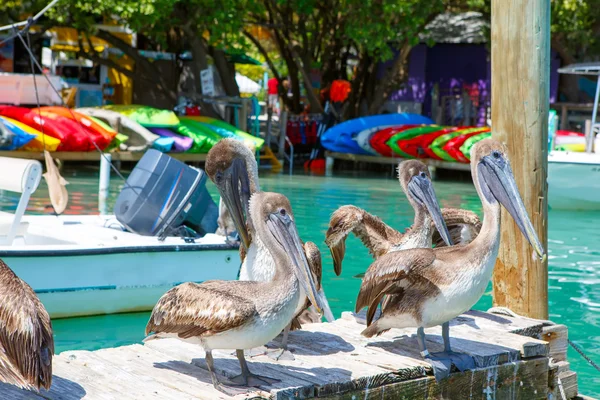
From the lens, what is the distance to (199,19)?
20703 mm

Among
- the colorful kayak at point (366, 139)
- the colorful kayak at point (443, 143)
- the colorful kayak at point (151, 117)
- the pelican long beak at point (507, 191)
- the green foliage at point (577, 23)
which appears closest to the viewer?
the pelican long beak at point (507, 191)

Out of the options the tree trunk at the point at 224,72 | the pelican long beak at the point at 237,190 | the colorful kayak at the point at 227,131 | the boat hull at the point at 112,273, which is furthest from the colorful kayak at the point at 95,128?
the pelican long beak at the point at 237,190

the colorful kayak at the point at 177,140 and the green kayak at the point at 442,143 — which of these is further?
the green kayak at the point at 442,143

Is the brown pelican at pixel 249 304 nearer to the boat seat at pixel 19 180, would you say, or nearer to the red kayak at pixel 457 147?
the boat seat at pixel 19 180

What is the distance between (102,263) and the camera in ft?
26.8

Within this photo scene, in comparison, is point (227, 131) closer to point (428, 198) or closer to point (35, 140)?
point (35, 140)

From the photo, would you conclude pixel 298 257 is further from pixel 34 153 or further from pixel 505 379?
pixel 34 153

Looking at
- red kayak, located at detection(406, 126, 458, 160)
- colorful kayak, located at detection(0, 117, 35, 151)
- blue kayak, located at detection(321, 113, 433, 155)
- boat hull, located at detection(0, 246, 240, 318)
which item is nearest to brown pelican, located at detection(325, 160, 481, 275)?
boat hull, located at detection(0, 246, 240, 318)

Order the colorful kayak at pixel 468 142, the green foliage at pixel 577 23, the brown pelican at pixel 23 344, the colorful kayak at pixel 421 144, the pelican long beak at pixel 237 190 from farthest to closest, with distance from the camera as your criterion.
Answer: the green foliage at pixel 577 23 → the colorful kayak at pixel 421 144 → the colorful kayak at pixel 468 142 → the pelican long beak at pixel 237 190 → the brown pelican at pixel 23 344

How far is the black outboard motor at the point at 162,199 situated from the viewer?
8672mm

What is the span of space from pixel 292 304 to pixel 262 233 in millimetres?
430

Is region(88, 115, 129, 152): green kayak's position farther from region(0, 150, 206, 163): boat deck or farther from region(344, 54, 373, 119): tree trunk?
region(344, 54, 373, 119): tree trunk

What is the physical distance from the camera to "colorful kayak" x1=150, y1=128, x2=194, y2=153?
1920cm

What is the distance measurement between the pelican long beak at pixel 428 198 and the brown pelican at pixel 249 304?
1.42m
